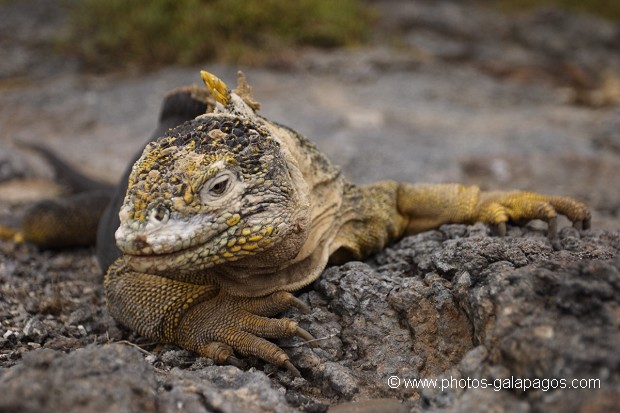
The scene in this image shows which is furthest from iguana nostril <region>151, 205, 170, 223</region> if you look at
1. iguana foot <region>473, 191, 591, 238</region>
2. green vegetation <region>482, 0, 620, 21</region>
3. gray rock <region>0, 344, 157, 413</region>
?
green vegetation <region>482, 0, 620, 21</region>

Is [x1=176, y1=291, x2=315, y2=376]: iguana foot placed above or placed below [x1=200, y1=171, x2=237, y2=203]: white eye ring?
below

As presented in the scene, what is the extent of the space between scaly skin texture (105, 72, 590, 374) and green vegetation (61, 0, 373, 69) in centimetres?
695

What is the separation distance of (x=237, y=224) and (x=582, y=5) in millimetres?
12692

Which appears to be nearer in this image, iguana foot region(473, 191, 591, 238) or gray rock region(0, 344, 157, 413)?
gray rock region(0, 344, 157, 413)

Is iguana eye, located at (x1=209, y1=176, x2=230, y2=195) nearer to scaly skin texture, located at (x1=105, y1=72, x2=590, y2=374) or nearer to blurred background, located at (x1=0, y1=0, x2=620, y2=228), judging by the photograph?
scaly skin texture, located at (x1=105, y1=72, x2=590, y2=374)

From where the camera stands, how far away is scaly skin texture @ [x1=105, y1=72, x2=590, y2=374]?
8.51ft

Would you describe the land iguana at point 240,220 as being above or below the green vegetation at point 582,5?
below

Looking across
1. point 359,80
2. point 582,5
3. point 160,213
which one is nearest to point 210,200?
point 160,213

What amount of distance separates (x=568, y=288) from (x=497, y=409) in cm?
52

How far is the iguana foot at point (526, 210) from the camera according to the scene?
3660 mm

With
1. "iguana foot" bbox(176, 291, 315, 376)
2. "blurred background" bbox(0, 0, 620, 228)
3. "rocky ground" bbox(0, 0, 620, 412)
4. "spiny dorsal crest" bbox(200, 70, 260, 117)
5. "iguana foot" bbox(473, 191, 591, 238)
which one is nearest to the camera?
"rocky ground" bbox(0, 0, 620, 412)

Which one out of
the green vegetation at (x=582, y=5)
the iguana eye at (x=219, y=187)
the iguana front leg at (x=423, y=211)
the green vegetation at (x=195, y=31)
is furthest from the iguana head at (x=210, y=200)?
the green vegetation at (x=582, y=5)

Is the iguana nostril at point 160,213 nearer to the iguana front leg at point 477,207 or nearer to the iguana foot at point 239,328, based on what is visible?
the iguana foot at point 239,328

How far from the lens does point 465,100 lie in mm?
9617
